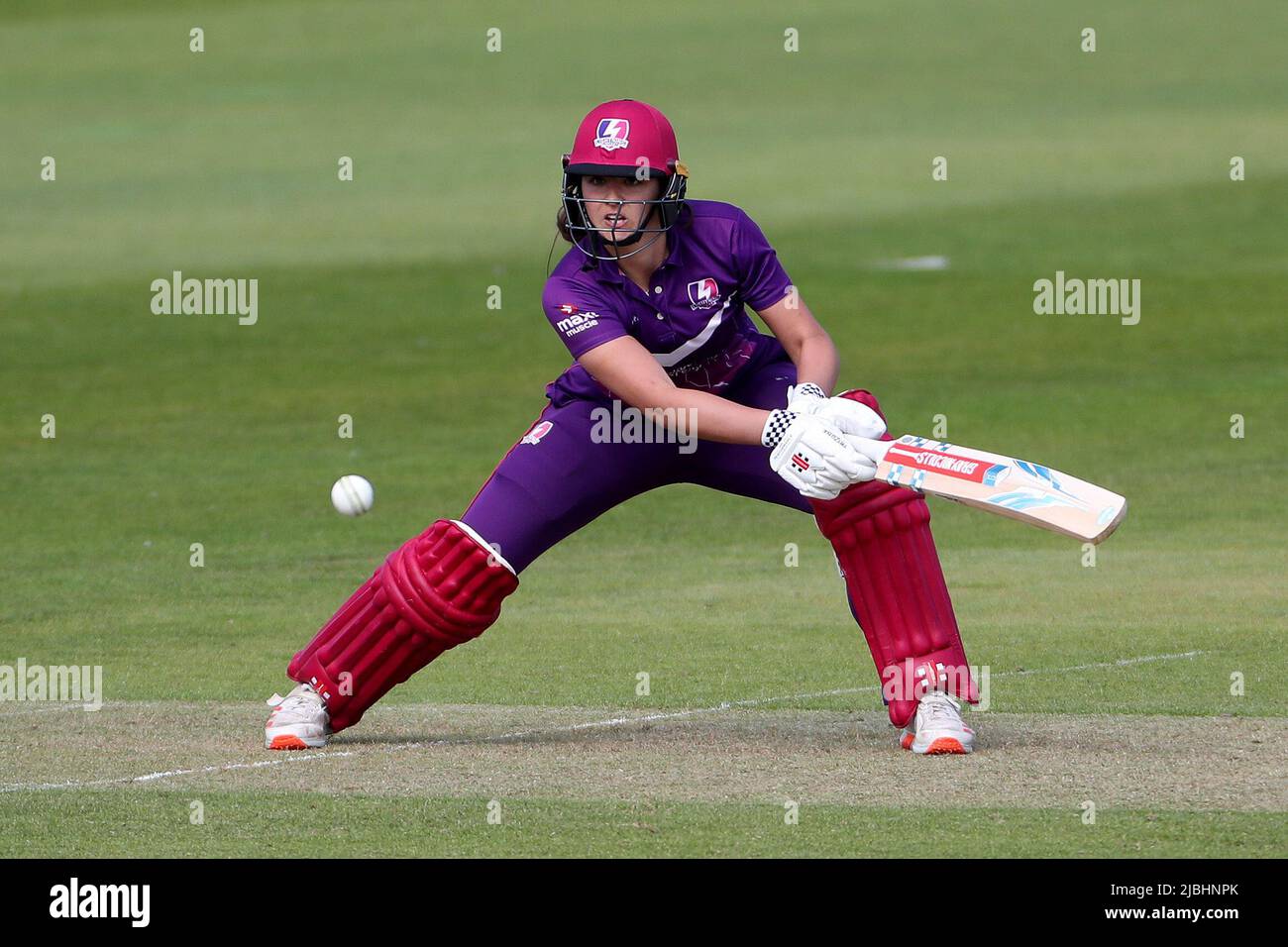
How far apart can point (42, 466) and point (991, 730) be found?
9043mm

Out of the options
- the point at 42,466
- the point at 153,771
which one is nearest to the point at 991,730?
the point at 153,771

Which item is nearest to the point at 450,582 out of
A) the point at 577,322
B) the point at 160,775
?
the point at 577,322

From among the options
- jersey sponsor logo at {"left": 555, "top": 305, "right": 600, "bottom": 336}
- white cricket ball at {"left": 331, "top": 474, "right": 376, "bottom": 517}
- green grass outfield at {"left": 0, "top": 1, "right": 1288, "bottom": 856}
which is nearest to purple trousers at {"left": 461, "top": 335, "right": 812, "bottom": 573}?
jersey sponsor logo at {"left": 555, "top": 305, "right": 600, "bottom": 336}

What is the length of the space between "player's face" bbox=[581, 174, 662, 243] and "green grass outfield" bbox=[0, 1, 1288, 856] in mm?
1652

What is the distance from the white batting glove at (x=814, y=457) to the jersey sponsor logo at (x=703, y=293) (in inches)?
25.0

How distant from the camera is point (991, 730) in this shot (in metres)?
6.90

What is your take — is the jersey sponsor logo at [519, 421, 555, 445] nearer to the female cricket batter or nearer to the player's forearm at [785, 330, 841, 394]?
the female cricket batter

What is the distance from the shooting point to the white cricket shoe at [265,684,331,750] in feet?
22.3

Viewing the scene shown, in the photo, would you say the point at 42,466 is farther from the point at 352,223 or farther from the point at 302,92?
the point at 302,92

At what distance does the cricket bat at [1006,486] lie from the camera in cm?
611

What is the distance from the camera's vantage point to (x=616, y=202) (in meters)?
6.69

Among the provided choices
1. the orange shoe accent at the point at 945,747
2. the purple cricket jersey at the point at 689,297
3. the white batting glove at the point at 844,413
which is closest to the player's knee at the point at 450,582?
the purple cricket jersey at the point at 689,297

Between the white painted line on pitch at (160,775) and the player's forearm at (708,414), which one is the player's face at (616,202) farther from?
the white painted line on pitch at (160,775)

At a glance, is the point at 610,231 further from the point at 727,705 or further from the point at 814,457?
the point at 727,705
